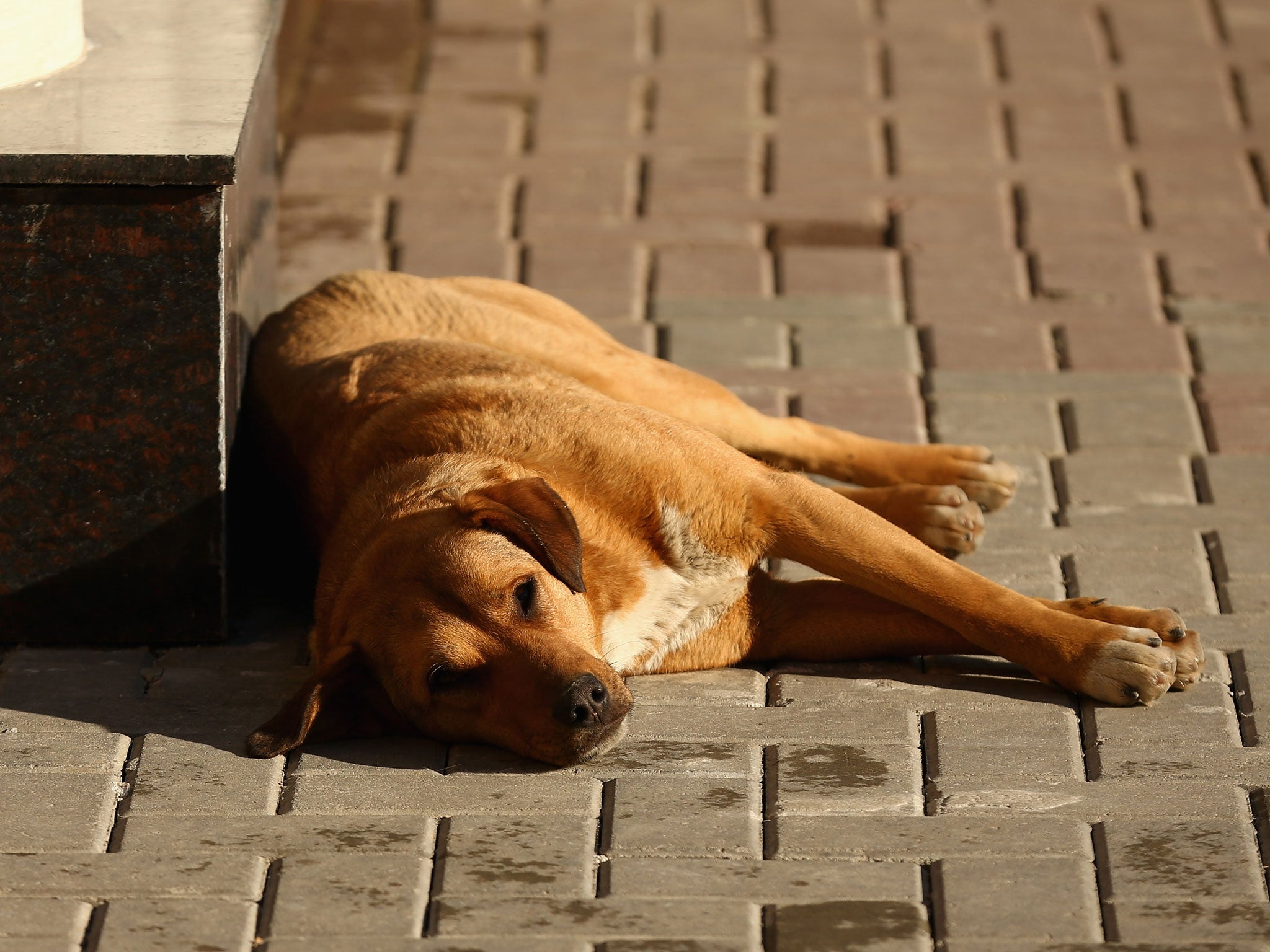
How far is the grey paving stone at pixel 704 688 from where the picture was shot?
4191 mm

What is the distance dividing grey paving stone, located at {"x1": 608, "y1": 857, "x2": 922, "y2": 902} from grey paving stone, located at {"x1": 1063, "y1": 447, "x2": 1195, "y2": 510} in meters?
1.89

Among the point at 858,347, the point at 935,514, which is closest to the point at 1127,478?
the point at 935,514

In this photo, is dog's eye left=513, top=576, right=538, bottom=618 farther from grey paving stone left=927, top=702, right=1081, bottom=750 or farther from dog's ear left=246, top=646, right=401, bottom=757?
grey paving stone left=927, top=702, right=1081, bottom=750

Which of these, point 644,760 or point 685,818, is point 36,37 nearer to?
point 644,760

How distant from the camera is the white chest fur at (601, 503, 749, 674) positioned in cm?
422

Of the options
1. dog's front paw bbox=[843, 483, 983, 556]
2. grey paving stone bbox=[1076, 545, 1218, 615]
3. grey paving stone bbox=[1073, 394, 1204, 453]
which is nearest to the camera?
grey paving stone bbox=[1076, 545, 1218, 615]

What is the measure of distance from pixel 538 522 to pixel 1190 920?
1545mm

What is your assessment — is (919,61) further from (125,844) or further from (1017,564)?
(125,844)

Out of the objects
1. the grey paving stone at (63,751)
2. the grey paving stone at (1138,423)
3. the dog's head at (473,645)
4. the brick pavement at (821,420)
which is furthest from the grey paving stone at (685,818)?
the grey paving stone at (1138,423)

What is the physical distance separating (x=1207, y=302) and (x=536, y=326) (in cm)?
249

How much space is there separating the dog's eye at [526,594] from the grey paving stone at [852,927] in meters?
0.86

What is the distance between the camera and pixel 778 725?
13.3 feet

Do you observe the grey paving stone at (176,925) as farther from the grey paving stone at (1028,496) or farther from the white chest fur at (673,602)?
the grey paving stone at (1028,496)

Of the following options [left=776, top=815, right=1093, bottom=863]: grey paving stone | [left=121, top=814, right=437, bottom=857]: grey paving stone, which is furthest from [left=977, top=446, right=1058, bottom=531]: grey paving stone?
[left=121, top=814, right=437, bottom=857]: grey paving stone
